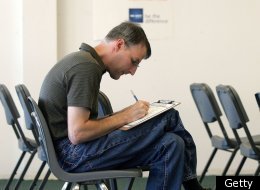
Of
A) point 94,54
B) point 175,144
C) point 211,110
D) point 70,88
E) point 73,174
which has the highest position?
point 94,54

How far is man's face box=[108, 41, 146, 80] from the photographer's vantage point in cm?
201

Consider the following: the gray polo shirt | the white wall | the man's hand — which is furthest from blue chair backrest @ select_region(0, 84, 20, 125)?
the man's hand

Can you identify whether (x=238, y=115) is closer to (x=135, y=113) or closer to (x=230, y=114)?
(x=230, y=114)

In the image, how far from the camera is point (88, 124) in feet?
6.00

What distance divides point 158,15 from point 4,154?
74.5 inches

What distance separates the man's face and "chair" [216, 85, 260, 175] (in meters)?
1.06

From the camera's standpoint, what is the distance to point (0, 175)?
14.1 ft

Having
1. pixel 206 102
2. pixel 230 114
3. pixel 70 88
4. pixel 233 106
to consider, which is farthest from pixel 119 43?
pixel 206 102

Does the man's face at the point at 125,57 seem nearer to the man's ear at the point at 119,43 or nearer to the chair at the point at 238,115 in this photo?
the man's ear at the point at 119,43

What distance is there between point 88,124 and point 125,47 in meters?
0.39

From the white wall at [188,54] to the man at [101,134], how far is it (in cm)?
240

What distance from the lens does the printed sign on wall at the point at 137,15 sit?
169 inches
